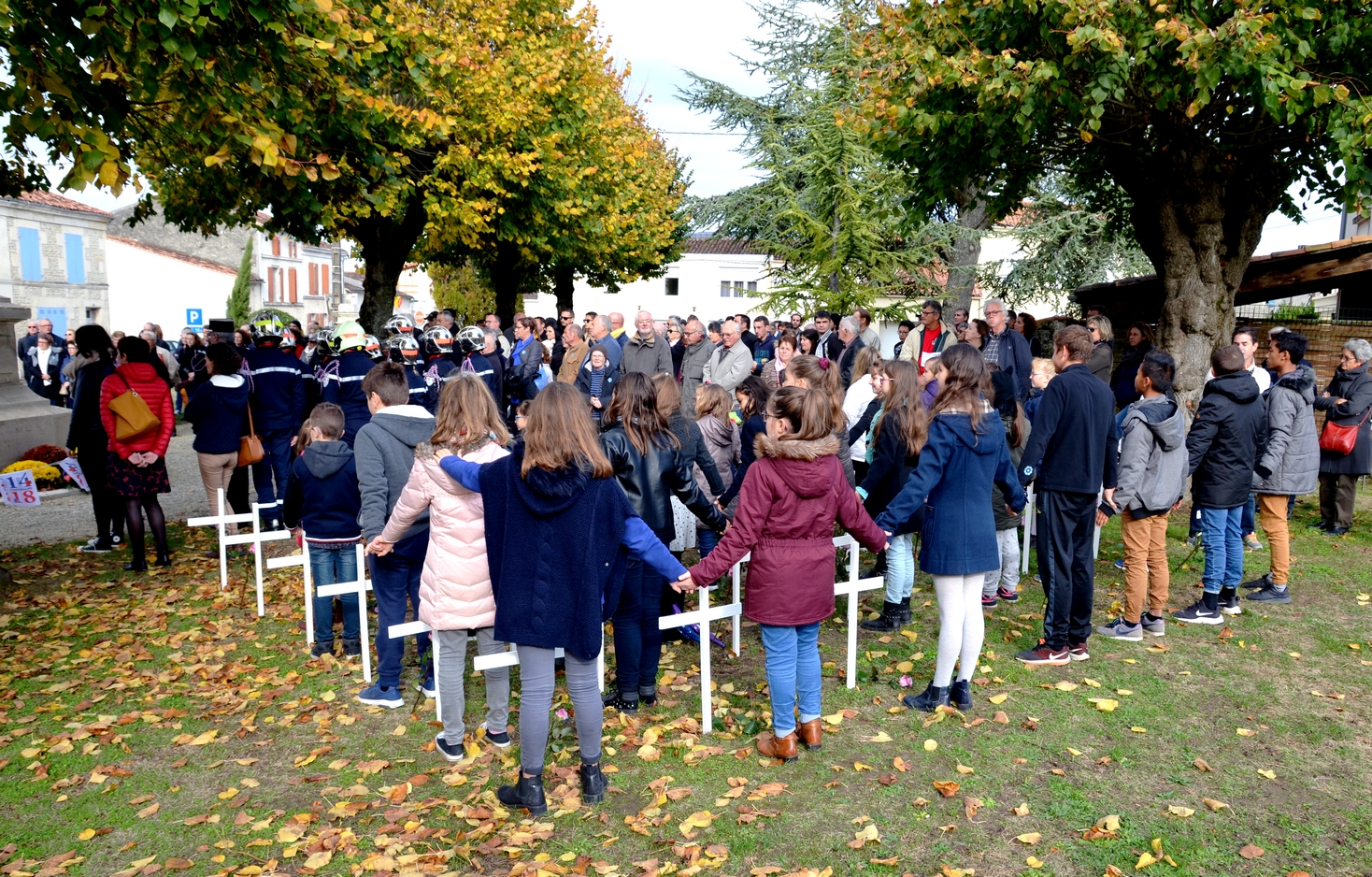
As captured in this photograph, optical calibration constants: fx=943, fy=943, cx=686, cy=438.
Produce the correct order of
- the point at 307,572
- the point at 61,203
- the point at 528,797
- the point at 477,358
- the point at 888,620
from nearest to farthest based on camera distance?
the point at 528,797, the point at 307,572, the point at 888,620, the point at 477,358, the point at 61,203

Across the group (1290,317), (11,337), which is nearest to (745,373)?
(11,337)

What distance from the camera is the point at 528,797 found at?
4.33 metres

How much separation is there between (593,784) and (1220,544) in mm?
5061

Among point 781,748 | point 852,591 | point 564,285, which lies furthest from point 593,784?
point 564,285

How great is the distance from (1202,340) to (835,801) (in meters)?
9.38

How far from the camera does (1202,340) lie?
11.4 metres

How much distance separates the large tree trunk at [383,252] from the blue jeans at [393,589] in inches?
521

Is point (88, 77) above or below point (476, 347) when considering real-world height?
above

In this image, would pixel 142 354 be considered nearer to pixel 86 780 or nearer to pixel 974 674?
pixel 86 780

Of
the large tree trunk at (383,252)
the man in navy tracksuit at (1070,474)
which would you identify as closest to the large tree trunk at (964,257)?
the large tree trunk at (383,252)

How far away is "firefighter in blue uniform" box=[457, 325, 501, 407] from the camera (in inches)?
430

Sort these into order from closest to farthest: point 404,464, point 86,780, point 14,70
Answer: point 86,780 < point 404,464 < point 14,70

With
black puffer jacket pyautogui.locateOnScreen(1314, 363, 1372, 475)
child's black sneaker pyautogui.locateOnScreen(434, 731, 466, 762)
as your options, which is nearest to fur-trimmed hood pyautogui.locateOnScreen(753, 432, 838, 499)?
child's black sneaker pyautogui.locateOnScreen(434, 731, 466, 762)

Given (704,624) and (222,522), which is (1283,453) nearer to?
(704,624)
